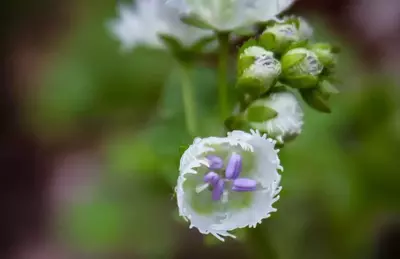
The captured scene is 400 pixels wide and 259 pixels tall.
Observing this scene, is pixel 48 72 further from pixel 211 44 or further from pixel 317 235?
pixel 211 44

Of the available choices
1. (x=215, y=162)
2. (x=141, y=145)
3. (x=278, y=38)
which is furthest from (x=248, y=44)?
(x=141, y=145)

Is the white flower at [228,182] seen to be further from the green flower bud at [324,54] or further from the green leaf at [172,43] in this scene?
the green leaf at [172,43]

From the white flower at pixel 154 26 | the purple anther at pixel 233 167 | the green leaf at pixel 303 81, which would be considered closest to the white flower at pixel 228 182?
the purple anther at pixel 233 167

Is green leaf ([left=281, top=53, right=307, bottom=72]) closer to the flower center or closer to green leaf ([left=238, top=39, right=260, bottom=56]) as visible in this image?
green leaf ([left=238, top=39, right=260, bottom=56])

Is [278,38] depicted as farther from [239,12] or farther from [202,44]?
[202,44]

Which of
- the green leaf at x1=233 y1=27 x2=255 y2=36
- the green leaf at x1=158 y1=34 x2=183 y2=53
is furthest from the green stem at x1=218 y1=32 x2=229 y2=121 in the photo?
the green leaf at x1=158 y1=34 x2=183 y2=53

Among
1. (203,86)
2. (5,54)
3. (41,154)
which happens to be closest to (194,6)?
(203,86)

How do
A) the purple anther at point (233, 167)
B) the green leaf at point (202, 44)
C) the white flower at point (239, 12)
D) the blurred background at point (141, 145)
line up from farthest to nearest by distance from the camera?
the blurred background at point (141, 145) < the green leaf at point (202, 44) < the white flower at point (239, 12) < the purple anther at point (233, 167)
